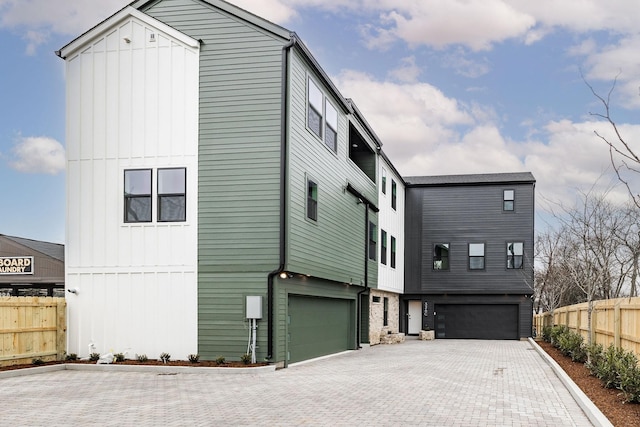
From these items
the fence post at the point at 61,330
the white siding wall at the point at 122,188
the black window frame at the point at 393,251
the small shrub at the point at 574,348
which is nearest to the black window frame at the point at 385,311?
the black window frame at the point at 393,251

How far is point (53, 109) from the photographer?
1808 cm

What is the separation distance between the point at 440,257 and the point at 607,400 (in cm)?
2348

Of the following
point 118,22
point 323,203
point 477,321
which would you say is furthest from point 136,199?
point 477,321

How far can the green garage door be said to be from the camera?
17672mm

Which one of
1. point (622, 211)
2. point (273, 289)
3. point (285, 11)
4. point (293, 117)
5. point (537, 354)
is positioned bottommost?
point (537, 354)

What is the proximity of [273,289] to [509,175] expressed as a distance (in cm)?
2146

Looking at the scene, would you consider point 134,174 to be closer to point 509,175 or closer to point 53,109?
point 53,109

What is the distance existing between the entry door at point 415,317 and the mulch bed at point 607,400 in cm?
1883

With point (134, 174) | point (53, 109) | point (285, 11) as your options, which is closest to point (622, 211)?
point (285, 11)

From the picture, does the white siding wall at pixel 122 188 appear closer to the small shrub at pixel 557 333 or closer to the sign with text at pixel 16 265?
the sign with text at pixel 16 265

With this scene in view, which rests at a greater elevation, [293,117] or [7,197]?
[293,117]

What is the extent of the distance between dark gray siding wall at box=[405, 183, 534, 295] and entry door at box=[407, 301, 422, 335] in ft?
4.98

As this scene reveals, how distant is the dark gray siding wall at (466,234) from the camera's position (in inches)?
1316

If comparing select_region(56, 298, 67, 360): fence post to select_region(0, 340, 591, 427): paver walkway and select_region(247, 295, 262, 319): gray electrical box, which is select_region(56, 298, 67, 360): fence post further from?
select_region(247, 295, 262, 319): gray electrical box
